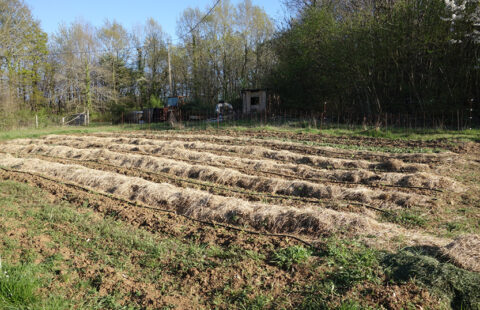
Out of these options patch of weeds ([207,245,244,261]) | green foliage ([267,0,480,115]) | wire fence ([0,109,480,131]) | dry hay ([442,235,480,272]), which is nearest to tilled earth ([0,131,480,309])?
dry hay ([442,235,480,272])

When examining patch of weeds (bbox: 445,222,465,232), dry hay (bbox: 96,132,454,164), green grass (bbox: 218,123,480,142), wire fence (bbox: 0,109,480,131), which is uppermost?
wire fence (bbox: 0,109,480,131)

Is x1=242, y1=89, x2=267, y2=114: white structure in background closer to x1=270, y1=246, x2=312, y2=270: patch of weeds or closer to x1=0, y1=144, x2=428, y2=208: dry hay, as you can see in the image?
x1=0, y1=144, x2=428, y2=208: dry hay

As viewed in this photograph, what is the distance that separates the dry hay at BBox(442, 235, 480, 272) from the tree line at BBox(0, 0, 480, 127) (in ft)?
41.3

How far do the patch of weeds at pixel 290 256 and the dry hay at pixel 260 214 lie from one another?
0.65 m

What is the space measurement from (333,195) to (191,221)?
8.74 ft

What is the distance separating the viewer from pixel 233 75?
30.9 metres

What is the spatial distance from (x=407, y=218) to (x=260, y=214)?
2214mm

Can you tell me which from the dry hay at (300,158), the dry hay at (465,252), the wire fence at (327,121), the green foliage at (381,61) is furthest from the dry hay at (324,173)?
the green foliage at (381,61)

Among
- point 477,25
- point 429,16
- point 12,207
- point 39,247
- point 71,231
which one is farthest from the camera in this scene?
point 429,16

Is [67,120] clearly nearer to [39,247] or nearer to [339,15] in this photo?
[339,15]

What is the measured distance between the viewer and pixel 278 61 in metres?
24.5

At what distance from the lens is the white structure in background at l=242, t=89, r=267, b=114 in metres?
22.5

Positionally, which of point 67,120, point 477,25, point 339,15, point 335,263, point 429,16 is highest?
point 339,15

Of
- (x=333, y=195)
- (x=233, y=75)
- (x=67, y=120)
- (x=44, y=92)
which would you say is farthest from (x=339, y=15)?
(x=44, y=92)
